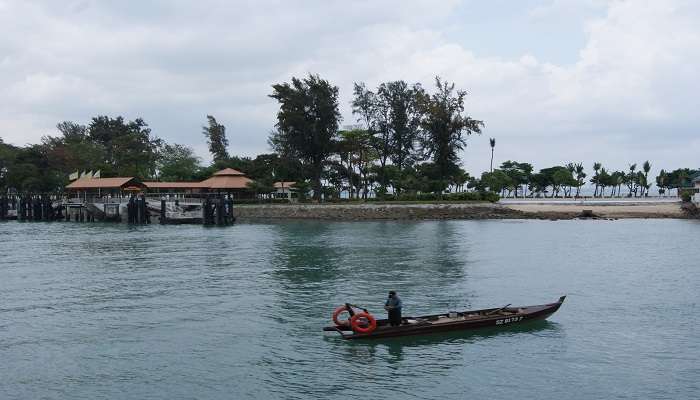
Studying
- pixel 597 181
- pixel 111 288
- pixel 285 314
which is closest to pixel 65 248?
pixel 111 288

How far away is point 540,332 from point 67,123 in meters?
153

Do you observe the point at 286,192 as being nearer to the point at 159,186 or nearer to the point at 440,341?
the point at 159,186

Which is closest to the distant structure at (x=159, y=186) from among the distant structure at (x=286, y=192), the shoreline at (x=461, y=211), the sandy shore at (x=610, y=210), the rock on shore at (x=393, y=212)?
the distant structure at (x=286, y=192)

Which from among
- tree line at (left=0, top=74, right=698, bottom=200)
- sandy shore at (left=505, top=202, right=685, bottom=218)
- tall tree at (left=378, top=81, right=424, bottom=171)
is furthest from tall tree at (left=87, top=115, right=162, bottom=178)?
sandy shore at (left=505, top=202, right=685, bottom=218)

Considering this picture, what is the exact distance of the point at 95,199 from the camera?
92.8 m

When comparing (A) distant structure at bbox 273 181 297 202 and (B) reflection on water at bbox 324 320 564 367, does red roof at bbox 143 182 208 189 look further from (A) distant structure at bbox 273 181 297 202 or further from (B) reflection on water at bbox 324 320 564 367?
(B) reflection on water at bbox 324 320 564 367

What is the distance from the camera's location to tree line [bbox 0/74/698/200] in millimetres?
93375

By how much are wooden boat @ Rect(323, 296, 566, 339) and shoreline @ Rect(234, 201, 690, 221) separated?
61.7 m

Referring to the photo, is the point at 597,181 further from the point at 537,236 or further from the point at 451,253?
the point at 451,253

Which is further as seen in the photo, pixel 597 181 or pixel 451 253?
pixel 597 181

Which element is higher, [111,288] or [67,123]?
[67,123]

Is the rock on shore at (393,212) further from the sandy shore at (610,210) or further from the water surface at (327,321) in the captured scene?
the water surface at (327,321)

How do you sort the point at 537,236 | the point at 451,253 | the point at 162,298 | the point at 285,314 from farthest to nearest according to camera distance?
the point at 537,236, the point at 451,253, the point at 162,298, the point at 285,314

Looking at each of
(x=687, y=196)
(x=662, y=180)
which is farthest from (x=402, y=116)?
(x=662, y=180)
